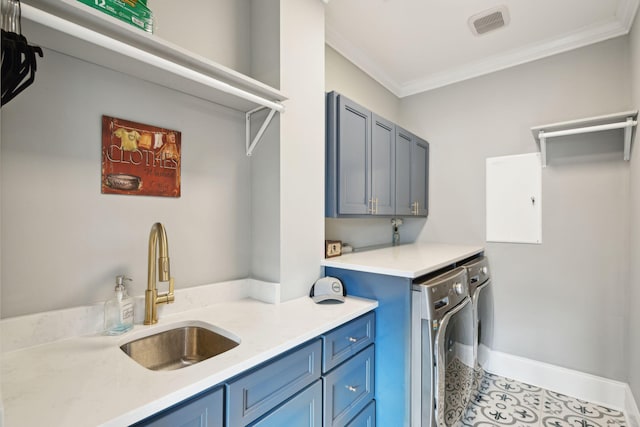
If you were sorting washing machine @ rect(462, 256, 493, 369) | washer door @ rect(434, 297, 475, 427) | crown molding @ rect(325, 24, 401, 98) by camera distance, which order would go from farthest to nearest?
crown molding @ rect(325, 24, 401, 98) < washing machine @ rect(462, 256, 493, 369) < washer door @ rect(434, 297, 475, 427)

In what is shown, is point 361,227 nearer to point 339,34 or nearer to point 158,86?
point 339,34

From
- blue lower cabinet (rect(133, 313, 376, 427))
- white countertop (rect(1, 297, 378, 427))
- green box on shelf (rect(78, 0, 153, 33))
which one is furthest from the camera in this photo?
green box on shelf (rect(78, 0, 153, 33))

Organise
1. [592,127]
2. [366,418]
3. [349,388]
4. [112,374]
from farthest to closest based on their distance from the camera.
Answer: [592,127] < [366,418] < [349,388] < [112,374]

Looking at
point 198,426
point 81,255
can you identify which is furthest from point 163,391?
point 81,255

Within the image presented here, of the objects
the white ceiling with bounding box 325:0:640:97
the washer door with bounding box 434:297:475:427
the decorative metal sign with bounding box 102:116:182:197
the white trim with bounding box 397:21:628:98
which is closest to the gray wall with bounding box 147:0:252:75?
the decorative metal sign with bounding box 102:116:182:197

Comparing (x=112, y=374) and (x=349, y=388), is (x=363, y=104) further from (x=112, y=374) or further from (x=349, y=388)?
(x=112, y=374)

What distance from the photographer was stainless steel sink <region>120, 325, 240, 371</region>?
113 centimetres

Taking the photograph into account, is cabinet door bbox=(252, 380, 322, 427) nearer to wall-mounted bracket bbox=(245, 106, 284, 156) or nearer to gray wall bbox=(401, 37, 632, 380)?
wall-mounted bracket bbox=(245, 106, 284, 156)

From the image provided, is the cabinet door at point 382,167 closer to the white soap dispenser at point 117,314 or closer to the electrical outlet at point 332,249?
the electrical outlet at point 332,249

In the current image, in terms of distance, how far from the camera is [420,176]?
9.28 ft

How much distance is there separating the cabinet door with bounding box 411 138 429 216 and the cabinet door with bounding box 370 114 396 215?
0.41 meters

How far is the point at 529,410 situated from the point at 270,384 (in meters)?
2.08

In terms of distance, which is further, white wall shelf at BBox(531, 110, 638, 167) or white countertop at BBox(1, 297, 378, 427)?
white wall shelf at BBox(531, 110, 638, 167)

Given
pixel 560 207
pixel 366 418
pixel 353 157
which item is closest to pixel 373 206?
pixel 353 157
